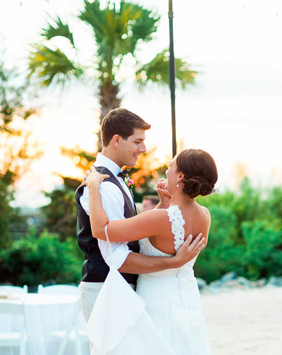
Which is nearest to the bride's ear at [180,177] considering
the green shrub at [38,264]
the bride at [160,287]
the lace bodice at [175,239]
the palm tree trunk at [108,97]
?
the bride at [160,287]

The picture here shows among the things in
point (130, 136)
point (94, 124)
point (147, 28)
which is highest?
point (147, 28)

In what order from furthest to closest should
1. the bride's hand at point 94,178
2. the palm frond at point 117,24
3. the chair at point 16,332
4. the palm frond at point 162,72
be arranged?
the palm frond at point 162,72 < the palm frond at point 117,24 < the chair at point 16,332 < the bride's hand at point 94,178

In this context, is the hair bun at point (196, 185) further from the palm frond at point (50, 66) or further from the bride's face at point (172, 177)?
the palm frond at point (50, 66)

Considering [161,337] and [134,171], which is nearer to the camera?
[161,337]

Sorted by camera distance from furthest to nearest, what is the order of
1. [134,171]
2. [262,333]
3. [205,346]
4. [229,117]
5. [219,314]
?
[229,117]
[134,171]
[219,314]
[262,333]
[205,346]

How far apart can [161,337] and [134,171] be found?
451 inches

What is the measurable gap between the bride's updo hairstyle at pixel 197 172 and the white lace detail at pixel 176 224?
0.11m

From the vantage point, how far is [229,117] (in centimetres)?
1755

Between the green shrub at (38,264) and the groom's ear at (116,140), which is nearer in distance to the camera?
the groom's ear at (116,140)

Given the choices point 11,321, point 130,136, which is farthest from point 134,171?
point 130,136

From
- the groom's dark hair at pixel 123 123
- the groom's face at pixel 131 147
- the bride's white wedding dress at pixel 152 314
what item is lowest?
the bride's white wedding dress at pixel 152 314

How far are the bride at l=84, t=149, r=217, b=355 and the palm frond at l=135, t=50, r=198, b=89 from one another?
8.19 metres

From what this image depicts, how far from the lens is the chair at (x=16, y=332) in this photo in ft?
13.9

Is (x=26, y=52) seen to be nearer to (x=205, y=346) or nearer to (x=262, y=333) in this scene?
(x=262, y=333)
